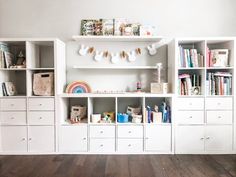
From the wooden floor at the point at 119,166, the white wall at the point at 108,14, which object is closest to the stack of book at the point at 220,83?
the white wall at the point at 108,14

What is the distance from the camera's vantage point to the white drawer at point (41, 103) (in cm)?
309

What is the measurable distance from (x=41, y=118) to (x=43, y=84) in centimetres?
46

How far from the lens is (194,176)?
97.4 inches

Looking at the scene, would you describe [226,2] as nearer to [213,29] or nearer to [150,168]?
[213,29]

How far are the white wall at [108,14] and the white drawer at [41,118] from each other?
1.21 m

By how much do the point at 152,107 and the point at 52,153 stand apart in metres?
1.61

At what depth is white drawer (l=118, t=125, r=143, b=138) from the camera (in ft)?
10.2

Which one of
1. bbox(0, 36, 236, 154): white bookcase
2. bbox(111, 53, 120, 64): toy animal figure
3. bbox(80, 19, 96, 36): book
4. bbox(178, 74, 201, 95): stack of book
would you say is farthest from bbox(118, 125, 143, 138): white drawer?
bbox(80, 19, 96, 36): book

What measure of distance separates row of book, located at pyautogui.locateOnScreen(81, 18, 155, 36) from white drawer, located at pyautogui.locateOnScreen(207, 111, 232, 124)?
1420 millimetres

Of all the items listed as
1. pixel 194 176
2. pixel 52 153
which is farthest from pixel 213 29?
pixel 52 153

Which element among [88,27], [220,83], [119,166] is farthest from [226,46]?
[119,166]

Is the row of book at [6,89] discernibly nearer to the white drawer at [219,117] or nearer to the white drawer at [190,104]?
the white drawer at [190,104]

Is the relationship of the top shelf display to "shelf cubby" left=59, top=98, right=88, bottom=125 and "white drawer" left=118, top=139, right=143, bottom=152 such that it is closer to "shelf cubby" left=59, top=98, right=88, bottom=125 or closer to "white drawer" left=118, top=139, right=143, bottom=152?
"shelf cubby" left=59, top=98, right=88, bottom=125

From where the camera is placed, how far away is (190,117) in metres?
3.13
